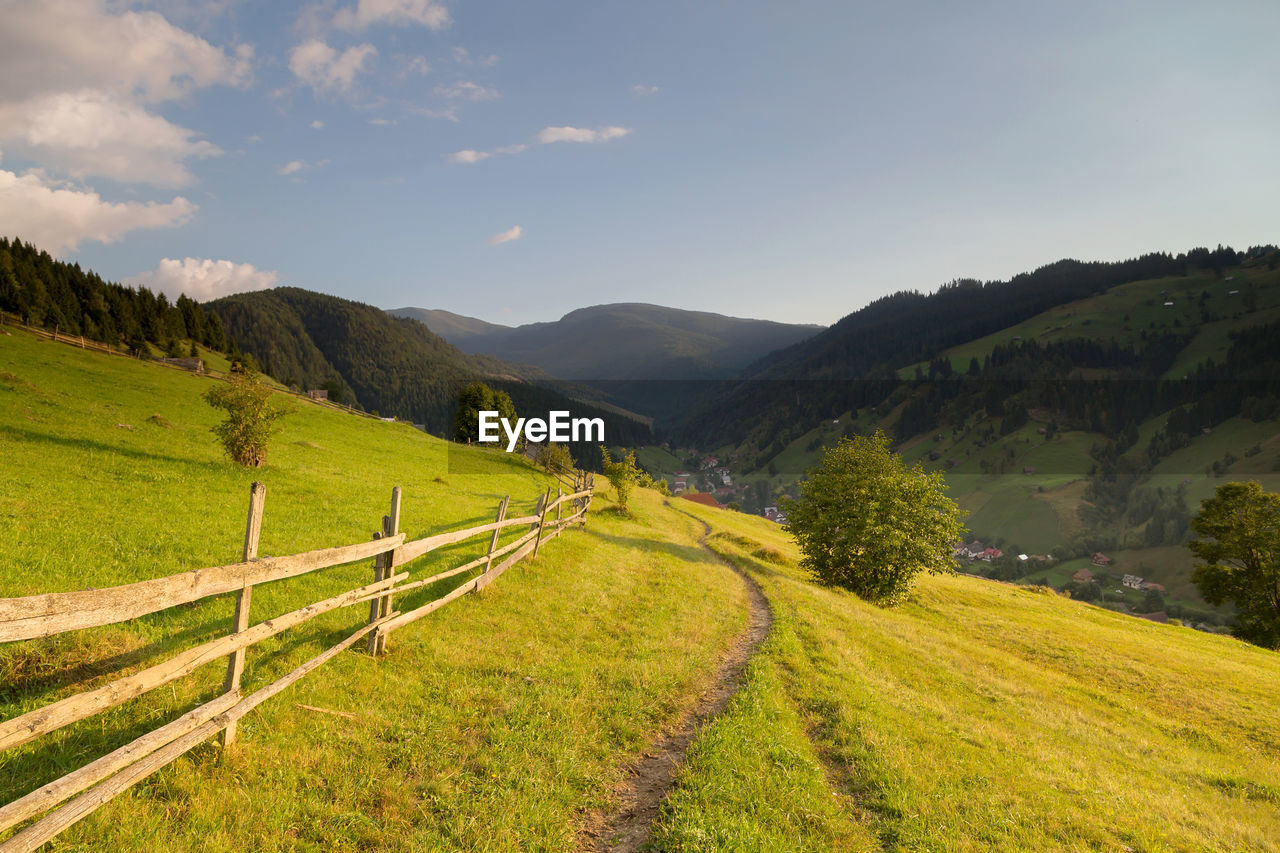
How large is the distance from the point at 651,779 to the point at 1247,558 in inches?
2440

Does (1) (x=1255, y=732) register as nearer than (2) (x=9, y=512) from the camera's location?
No

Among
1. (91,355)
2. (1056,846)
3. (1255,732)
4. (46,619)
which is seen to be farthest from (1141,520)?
(91,355)

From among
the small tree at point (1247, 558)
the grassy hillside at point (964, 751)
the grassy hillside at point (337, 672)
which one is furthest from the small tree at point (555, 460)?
the small tree at point (1247, 558)

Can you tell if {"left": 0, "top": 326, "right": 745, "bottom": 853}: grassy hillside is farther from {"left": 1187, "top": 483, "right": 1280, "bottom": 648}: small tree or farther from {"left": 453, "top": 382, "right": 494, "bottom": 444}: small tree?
{"left": 453, "top": 382, "right": 494, "bottom": 444}: small tree

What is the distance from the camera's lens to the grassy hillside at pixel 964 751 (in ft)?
25.6

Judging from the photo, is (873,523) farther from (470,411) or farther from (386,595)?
(470,411)

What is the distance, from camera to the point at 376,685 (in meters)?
8.90

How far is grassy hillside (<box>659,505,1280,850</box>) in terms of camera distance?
7.80 metres

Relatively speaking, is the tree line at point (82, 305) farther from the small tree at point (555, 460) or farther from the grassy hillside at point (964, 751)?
the grassy hillside at point (964, 751)

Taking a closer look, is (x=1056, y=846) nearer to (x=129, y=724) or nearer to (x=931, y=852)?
(x=931, y=852)

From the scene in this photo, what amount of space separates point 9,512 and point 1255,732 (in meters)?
36.8

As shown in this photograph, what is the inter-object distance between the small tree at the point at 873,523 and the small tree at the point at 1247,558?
31265 millimetres

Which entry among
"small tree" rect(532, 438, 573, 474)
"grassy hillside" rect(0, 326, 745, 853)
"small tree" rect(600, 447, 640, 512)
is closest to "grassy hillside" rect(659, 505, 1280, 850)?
"grassy hillside" rect(0, 326, 745, 853)

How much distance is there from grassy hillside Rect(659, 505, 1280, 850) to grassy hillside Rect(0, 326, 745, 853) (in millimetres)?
1776
